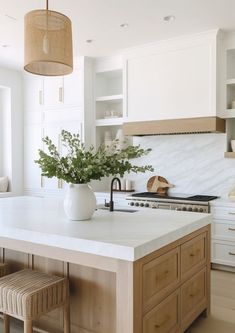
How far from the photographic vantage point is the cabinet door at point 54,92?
17.0 feet

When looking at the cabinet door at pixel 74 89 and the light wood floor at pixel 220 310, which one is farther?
the cabinet door at pixel 74 89

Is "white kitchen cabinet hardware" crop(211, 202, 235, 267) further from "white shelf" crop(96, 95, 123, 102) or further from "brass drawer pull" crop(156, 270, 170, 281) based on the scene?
"white shelf" crop(96, 95, 123, 102)

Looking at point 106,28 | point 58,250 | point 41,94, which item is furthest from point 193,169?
point 58,250

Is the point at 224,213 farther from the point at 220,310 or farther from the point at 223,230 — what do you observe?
the point at 220,310

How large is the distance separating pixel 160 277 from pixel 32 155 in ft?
13.4

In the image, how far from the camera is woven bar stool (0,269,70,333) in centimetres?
190

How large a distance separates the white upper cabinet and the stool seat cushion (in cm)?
276

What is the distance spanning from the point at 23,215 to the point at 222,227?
235 centimetres

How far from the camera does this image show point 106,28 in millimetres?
3840

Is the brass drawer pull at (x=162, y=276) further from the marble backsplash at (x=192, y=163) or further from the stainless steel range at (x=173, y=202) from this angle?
the marble backsplash at (x=192, y=163)

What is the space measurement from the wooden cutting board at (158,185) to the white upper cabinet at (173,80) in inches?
35.5

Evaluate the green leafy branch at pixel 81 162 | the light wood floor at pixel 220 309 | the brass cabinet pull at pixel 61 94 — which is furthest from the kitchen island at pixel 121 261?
the brass cabinet pull at pixel 61 94

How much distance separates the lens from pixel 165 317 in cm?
207

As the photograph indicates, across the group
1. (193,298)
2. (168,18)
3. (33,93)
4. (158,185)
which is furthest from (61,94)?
(193,298)
